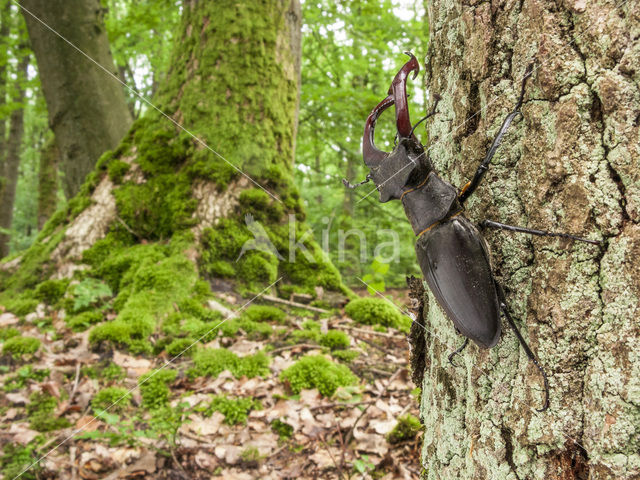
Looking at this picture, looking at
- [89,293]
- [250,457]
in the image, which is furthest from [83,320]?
[250,457]

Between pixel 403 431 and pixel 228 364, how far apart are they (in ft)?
4.74

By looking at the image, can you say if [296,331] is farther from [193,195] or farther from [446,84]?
[446,84]

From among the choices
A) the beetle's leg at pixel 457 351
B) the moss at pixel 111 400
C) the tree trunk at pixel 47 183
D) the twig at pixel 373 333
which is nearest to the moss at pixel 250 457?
the moss at pixel 111 400

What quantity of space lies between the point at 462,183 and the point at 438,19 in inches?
23.1

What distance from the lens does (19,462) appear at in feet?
7.09

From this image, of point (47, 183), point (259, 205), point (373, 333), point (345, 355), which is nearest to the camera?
point (345, 355)

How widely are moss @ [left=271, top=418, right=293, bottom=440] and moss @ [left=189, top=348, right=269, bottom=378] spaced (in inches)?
20.6

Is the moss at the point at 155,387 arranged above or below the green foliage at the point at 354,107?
below

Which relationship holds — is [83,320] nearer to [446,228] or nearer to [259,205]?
[259,205]

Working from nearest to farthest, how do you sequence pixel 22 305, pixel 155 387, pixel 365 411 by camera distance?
pixel 365 411
pixel 155 387
pixel 22 305

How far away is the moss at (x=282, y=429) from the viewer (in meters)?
2.48

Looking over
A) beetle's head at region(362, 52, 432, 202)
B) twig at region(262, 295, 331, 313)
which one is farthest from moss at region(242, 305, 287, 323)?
beetle's head at region(362, 52, 432, 202)

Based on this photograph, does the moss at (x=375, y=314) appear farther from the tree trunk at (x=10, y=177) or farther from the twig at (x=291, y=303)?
the tree trunk at (x=10, y=177)

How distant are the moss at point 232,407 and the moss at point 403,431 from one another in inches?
35.6
